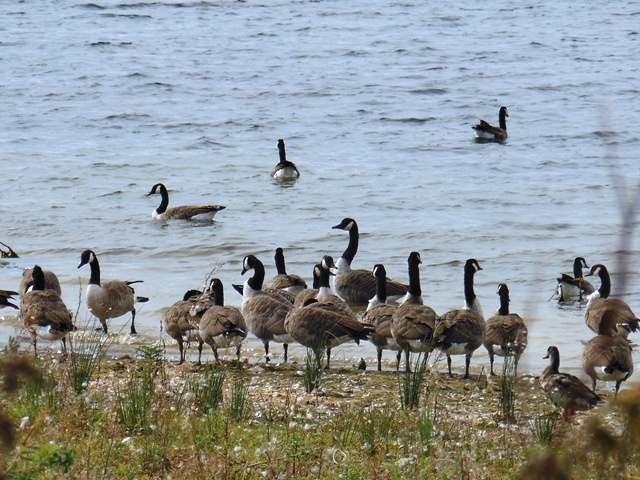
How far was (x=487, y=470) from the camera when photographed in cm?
687

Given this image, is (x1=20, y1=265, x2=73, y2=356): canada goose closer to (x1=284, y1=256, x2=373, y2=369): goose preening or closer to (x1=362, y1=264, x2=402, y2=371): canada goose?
(x1=284, y1=256, x2=373, y2=369): goose preening

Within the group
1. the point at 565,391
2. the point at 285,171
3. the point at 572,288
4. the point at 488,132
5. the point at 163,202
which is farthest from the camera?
the point at 488,132

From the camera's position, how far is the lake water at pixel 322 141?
1889cm

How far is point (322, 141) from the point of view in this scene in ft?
97.3

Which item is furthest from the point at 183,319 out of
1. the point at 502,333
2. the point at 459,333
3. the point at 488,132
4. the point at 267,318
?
the point at 488,132

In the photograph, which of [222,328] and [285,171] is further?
[285,171]

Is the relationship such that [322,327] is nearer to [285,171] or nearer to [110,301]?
[110,301]

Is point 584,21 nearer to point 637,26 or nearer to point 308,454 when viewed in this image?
point 637,26

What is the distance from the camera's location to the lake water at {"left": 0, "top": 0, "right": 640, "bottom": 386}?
18891mm

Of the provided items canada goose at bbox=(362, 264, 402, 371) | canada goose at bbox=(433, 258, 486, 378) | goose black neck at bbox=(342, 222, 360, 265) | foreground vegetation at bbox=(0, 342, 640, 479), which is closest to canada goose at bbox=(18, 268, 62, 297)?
canada goose at bbox=(362, 264, 402, 371)

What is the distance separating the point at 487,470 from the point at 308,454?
47.9 inches

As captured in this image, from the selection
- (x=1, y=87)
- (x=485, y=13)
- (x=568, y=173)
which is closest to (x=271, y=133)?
(x=568, y=173)

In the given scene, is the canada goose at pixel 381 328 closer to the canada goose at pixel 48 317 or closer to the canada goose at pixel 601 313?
the canada goose at pixel 601 313

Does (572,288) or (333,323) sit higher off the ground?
(333,323)
